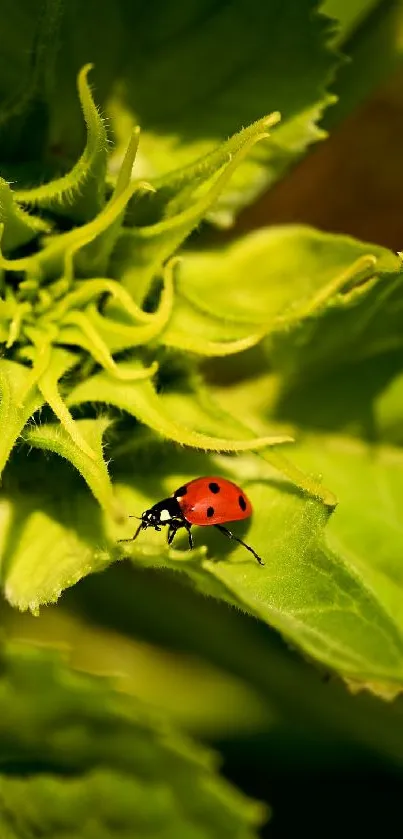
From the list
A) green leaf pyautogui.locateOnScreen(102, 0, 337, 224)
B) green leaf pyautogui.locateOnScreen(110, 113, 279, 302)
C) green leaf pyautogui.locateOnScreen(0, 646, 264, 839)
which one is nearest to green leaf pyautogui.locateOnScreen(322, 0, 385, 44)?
green leaf pyautogui.locateOnScreen(102, 0, 337, 224)

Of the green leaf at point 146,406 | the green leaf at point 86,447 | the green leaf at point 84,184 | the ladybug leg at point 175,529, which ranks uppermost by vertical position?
the green leaf at point 84,184

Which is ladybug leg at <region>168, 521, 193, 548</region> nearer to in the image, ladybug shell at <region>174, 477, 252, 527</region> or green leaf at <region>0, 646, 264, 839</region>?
ladybug shell at <region>174, 477, 252, 527</region>

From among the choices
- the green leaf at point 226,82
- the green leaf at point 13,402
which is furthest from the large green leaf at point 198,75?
the green leaf at point 13,402

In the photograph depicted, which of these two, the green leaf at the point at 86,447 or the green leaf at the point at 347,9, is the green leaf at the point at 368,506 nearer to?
the green leaf at the point at 86,447

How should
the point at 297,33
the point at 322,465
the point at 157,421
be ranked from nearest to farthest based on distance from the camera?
the point at 157,421 < the point at 297,33 < the point at 322,465

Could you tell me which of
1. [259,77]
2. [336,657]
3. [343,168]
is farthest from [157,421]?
[343,168]

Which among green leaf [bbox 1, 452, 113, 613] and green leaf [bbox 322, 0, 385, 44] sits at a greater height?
green leaf [bbox 322, 0, 385, 44]

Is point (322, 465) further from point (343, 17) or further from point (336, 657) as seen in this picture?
point (343, 17)
